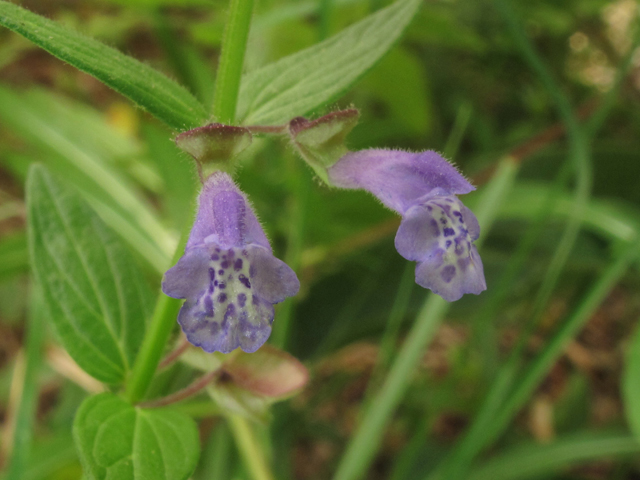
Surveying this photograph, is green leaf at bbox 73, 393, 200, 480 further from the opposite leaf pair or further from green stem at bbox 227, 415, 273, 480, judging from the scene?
green stem at bbox 227, 415, 273, 480

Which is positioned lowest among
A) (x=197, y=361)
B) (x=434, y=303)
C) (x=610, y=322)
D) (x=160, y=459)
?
(x=160, y=459)

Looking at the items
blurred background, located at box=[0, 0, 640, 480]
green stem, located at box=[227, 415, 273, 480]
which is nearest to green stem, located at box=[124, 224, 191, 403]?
blurred background, located at box=[0, 0, 640, 480]

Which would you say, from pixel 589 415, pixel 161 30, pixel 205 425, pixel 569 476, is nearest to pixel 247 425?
pixel 205 425

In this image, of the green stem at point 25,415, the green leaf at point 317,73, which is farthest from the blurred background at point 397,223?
the green leaf at point 317,73

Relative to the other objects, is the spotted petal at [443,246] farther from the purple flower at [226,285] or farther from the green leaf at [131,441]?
the green leaf at [131,441]

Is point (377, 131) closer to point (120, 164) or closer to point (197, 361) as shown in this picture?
point (120, 164)

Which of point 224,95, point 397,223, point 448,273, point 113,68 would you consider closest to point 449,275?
point 448,273
